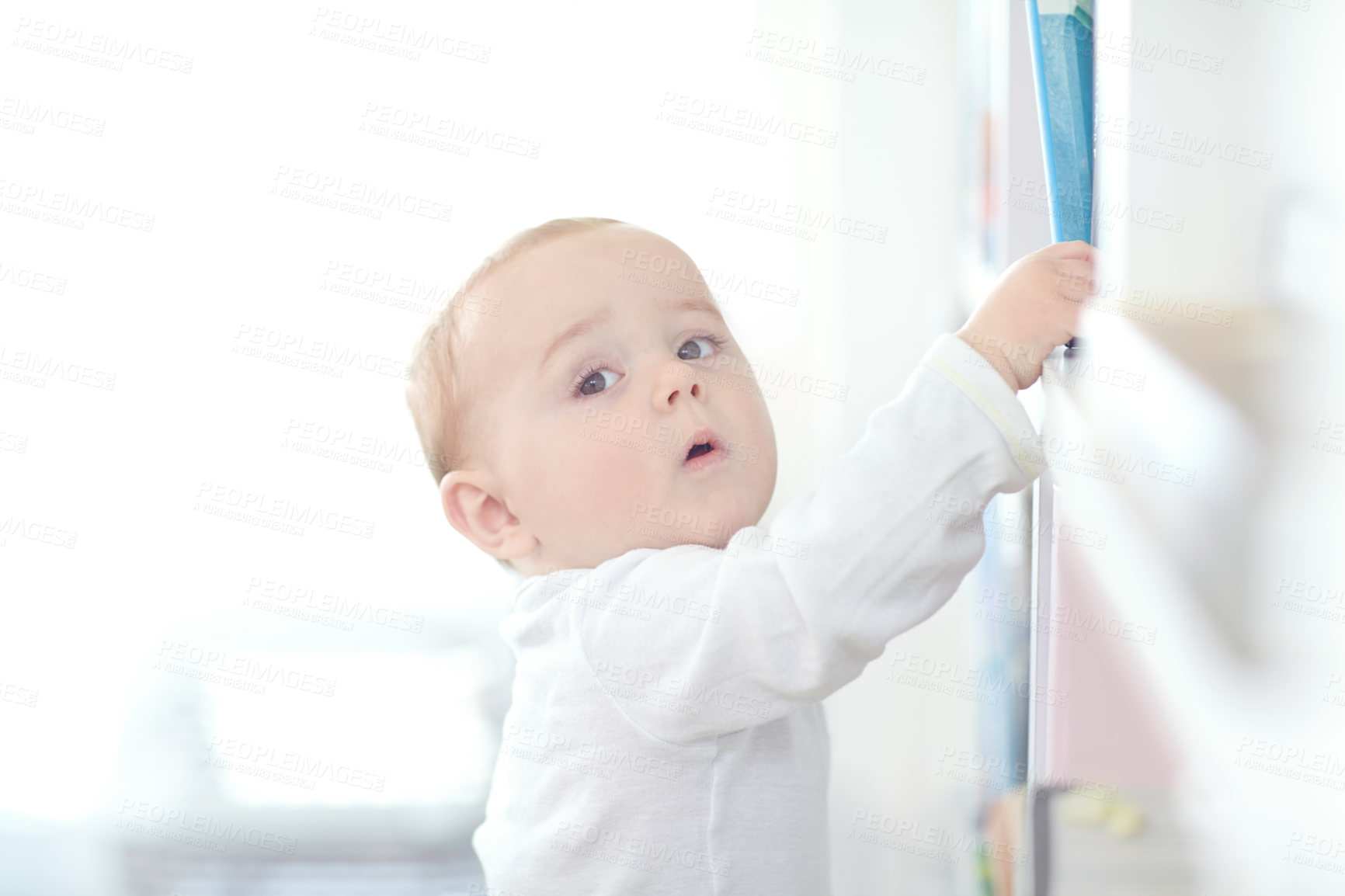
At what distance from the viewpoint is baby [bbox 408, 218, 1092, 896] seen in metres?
0.54

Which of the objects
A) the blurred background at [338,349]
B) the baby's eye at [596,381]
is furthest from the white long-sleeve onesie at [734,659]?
the blurred background at [338,349]

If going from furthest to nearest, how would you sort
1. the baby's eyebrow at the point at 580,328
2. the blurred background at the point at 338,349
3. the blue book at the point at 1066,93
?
the blurred background at the point at 338,349 < the baby's eyebrow at the point at 580,328 < the blue book at the point at 1066,93

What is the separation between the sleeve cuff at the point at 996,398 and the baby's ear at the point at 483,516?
1.19 feet

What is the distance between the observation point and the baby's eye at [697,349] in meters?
0.78

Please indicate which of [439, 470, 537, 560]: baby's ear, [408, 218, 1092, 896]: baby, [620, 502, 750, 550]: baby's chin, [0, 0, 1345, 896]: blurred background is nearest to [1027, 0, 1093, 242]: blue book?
[408, 218, 1092, 896]: baby

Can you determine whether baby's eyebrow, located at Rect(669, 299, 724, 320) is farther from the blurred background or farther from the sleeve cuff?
the blurred background

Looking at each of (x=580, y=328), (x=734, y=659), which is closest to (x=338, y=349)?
(x=580, y=328)

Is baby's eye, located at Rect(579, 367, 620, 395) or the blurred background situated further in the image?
the blurred background

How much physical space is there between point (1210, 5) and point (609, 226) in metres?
0.44

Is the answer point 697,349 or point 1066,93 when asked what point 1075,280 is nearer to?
point 1066,93

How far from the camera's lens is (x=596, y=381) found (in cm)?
75

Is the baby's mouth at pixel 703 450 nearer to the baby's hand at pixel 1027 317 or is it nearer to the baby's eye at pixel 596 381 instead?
the baby's eye at pixel 596 381

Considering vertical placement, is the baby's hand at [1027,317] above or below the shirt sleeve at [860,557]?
above

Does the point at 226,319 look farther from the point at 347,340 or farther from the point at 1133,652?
the point at 1133,652
